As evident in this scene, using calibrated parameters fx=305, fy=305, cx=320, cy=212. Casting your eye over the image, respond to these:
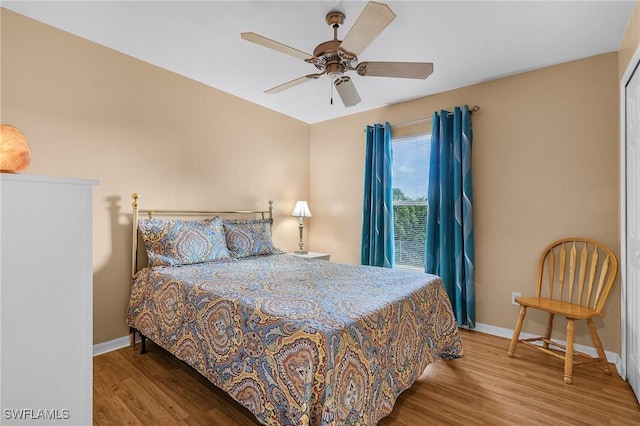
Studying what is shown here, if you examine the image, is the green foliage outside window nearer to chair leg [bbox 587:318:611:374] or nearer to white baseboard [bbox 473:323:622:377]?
white baseboard [bbox 473:323:622:377]

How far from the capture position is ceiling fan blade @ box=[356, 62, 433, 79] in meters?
2.04

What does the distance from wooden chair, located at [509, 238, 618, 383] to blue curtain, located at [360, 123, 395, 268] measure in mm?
1513

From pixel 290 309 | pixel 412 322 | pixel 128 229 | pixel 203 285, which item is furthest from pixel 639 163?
pixel 128 229

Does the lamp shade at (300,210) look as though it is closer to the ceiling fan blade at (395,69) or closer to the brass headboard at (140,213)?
the brass headboard at (140,213)

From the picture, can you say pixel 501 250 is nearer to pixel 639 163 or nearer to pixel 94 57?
pixel 639 163

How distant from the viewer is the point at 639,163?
198cm

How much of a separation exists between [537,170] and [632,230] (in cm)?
94

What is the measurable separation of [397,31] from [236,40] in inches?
50.2

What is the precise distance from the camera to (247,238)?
332 cm

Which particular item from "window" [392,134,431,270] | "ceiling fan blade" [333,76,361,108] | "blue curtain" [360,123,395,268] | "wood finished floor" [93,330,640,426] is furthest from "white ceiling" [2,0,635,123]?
"wood finished floor" [93,330,640,426]

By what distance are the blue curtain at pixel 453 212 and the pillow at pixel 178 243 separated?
2290 mm

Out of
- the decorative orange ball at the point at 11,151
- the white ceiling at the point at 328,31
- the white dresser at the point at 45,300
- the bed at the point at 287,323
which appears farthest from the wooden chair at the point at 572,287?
the decorative orange ball at the point at 11,151

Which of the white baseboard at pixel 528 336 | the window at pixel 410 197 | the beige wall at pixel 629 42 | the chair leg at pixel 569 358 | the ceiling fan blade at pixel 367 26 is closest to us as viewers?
the ceiling fan blade at pixel 367 26

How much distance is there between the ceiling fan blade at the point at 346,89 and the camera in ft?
7.47
